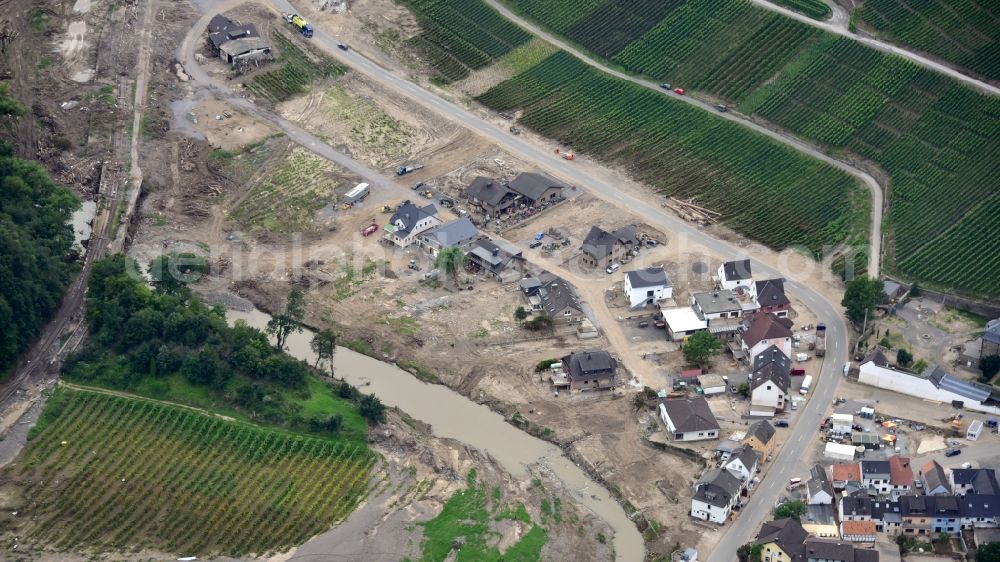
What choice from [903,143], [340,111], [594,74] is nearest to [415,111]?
[340,111]

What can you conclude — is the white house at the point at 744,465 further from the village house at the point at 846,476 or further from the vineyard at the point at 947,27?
the vineyard at the point at 947,27

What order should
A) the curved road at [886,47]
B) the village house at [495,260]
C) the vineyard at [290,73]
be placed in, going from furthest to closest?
the vineyard at [290,73], the curved road at [886,47], the village house at [495,260]

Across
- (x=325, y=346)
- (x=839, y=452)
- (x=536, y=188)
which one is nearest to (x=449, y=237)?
(x=536, y=188)

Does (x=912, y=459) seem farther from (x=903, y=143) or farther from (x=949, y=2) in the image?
(x=949, y=2)

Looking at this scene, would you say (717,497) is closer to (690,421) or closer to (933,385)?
(690,421)

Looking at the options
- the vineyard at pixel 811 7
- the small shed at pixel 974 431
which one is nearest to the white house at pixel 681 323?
the small shed at pixel 974 431

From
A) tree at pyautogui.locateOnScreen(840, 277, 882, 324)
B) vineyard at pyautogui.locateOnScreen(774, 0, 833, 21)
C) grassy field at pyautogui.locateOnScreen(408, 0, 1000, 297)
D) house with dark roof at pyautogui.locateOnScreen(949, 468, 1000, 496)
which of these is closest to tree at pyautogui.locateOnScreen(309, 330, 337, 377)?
grassy field at pyautogui.locateOnScreen(408, 0, 1000, 297)
